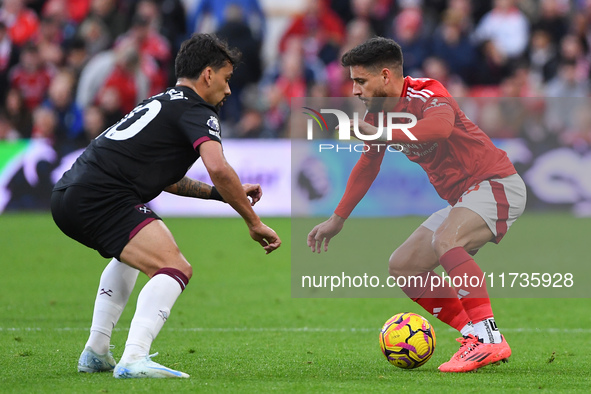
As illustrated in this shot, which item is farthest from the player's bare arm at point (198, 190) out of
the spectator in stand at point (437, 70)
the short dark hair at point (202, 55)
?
the spectator in stand at point (437, 70)

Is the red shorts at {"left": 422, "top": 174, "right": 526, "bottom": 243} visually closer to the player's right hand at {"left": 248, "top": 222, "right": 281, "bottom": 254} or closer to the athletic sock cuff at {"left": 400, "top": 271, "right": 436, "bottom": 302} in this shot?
the athletic sock cuff at {"left": 400, "top": 271, "right": 436, "bottom": 302}

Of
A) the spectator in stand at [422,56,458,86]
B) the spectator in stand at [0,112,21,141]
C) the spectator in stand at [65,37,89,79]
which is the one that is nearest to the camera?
the spectator in stand at [422,56,458,86]

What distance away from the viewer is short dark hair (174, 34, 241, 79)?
18.1ft

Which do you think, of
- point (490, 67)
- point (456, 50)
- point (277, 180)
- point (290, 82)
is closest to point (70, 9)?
point (290, 82)

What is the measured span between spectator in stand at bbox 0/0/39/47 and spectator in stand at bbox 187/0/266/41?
133 inches

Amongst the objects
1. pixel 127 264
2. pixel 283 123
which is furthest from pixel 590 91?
pixel 127 264

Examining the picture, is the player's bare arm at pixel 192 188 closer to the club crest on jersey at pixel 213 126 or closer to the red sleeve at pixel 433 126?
the club crest on jersey at pixel 213 126

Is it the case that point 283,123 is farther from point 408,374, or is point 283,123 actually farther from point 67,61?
point 408,374

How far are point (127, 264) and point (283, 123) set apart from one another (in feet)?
39.2

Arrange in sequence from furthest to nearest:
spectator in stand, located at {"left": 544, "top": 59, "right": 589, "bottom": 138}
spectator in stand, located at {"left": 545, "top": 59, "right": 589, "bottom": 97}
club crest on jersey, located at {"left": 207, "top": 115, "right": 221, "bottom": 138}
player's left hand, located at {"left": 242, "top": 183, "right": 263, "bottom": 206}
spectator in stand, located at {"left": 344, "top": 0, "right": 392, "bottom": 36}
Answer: spectator in stand, located at {"left": 344, "top": 0, "right": 392, "bottom": 36} → spectator in stand, located at {"left": 545, "top": 59, "right": 589, "bottom": 97} → spectator in stand, located at {"left": 544, "top": 59, "right": 589, "bottom": 138} → player's left hand, located at {"left": 242, "top": 183, "right": 263, "bottom": 206} → club crest on jersey, located at {"left": 207, "top": 115, "right": 221, "bottom": 138}

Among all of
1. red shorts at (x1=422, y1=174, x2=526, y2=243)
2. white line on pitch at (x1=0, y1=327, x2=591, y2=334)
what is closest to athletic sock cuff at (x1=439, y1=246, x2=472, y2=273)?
red shorts at (x1=422, y1=174, x2=526, y2=243)

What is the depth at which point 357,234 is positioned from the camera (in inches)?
398

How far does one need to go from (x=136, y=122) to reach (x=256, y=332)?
2697 millimetres

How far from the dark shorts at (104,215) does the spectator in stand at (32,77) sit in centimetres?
1342
